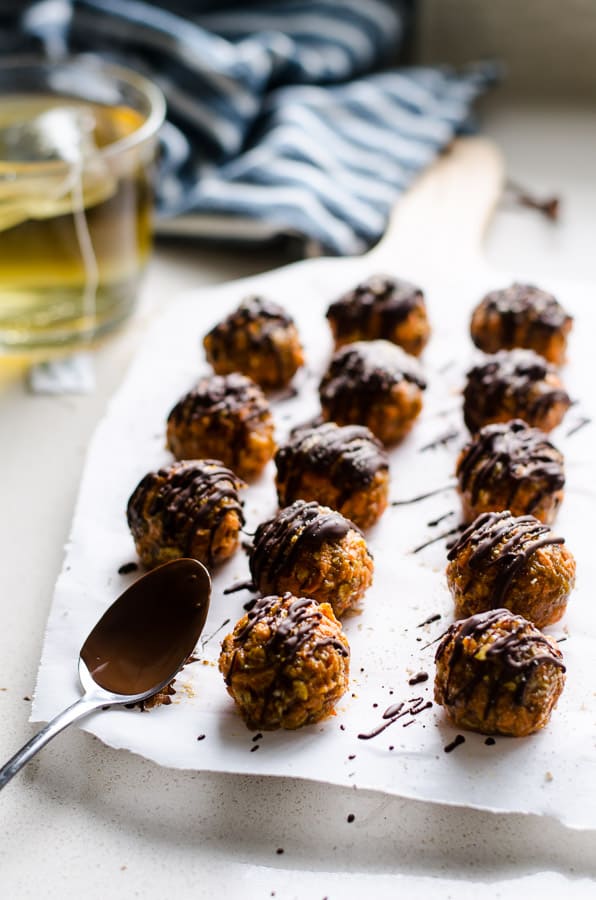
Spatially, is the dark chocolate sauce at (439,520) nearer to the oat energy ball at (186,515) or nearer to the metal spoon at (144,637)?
the oat energy ball at (186,515)

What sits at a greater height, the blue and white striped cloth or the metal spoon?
the blue and white striped cloth

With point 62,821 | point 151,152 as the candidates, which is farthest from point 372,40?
point 62,821

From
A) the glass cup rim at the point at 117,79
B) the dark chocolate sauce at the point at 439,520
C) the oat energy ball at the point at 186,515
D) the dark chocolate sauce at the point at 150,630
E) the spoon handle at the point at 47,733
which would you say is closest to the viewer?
the spoon handle at the point at 47,733

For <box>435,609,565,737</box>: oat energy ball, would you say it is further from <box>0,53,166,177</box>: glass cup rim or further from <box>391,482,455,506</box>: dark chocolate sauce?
<box>0,53,166,177</box>: glass cup rim

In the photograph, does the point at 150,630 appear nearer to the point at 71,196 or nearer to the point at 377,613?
the point at 377,613

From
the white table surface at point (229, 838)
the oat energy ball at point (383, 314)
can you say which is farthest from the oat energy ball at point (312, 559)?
the oat energy ball at point (383, 314)

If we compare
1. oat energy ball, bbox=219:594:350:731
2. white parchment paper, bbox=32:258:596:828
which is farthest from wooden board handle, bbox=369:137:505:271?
oat energy ball, bbox=219:594:350:731
